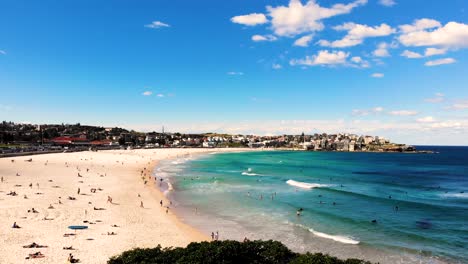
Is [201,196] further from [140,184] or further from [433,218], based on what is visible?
[433,218]

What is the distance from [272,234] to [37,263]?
56.6 feet

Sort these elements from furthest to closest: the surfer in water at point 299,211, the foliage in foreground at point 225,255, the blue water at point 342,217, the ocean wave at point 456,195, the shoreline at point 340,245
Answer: the ocean wave at point 456,195 < the surfer in water at point 299,211 < the blue water at point 342,217 < the shoreline at point 340,245 < the foliage in foreground at point 225,255

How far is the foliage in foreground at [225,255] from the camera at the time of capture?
1617 centimetres

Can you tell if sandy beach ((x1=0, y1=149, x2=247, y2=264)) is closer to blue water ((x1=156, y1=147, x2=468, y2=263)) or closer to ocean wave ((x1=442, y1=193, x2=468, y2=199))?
blue water ((x1=156, y1=147, x2=468, y2=263))

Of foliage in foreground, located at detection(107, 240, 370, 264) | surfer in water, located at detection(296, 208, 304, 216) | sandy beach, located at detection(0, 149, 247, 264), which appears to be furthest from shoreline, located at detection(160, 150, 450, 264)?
foliage in foreground, located at detection(107, 240, 370, 264)

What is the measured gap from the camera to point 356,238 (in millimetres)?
28281

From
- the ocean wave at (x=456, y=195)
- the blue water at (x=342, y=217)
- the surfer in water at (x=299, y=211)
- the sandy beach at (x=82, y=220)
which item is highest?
the sandy beach at (x=82, y=220)

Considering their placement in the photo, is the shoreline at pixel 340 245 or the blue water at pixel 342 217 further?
the blue water at pixel 342 217

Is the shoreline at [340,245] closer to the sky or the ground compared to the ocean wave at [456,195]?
closer to the sky

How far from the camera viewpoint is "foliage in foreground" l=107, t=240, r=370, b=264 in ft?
53.1

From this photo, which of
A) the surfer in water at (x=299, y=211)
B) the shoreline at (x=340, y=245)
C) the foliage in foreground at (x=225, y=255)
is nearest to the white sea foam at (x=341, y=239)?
the shoreline at (x=340, y=245)

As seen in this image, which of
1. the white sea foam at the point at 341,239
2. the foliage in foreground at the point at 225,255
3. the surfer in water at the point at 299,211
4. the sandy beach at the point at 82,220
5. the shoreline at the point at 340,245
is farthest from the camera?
the surfer in water at the point at 299,211

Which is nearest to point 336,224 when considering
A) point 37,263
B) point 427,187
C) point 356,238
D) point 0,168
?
point 356,238

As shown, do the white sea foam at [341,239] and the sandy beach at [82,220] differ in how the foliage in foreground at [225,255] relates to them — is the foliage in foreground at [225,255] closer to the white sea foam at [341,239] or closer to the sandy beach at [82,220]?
the sandy beach at [82,220]
